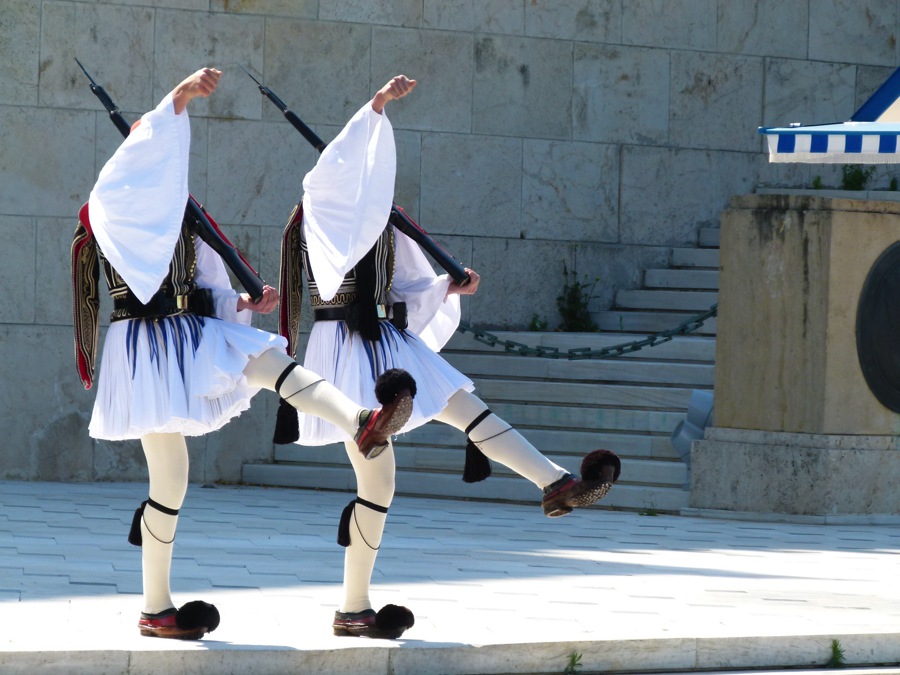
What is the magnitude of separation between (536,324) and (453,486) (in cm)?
265

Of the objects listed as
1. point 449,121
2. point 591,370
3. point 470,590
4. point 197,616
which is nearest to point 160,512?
point 197,616

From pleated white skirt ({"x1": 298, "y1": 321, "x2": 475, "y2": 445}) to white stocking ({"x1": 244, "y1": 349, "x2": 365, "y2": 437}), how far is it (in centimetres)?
19

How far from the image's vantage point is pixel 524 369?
12.2 meters

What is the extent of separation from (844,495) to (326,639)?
217 inches

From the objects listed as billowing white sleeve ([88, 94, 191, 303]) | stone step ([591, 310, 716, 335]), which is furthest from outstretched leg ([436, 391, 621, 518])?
stone step ([591, 310, 716, 335])

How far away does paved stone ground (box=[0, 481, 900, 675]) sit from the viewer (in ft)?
18.1

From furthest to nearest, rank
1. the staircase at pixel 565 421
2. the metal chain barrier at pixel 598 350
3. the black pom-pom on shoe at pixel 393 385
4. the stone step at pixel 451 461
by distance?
the metal chain barrier at pixel 598 350 < the staircase at pixel 565 421 < the stone step at pixel 451 461 < the black pom-pom on shoe at pixel 393 385

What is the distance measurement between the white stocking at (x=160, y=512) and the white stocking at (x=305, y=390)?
0.38 meters

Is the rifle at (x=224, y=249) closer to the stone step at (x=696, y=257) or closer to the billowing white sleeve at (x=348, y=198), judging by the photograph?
the billowing white sleeve at (x=348, y=198)

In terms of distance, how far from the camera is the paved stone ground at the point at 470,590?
5523 mm

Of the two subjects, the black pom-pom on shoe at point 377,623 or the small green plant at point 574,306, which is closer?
the black pom-pom on shoe at point 377,623

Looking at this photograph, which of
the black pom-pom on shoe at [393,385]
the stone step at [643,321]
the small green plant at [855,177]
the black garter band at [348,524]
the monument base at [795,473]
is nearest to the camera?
the black pom-pom on shoe at [393,385]

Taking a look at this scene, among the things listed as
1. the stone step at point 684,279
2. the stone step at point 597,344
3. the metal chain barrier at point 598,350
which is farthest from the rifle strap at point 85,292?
the stone step at point 684,279

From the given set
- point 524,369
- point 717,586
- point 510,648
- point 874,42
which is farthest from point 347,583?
point 874,42
